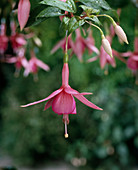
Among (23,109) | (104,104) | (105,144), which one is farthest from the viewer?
(23,109)

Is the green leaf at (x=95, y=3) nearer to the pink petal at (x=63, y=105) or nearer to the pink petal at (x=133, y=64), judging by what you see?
the pink petal at (x=63, y=105)

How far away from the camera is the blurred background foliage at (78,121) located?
A: 1982 millimetres

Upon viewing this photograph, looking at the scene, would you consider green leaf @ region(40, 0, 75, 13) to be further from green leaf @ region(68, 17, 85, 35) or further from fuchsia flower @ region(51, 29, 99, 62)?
fuchsia flower @ region(51, 29, 99, 62)

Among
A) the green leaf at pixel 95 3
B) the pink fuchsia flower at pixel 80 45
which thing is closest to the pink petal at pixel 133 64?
the pink fuchsia flower at pixel 80 45

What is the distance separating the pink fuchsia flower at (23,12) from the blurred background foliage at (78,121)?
1327 millimetres

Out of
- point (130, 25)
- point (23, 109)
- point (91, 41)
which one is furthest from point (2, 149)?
point (91, 41)

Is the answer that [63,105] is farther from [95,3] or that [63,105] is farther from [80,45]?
[80,45]

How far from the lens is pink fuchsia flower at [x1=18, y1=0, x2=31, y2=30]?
1.22 ft

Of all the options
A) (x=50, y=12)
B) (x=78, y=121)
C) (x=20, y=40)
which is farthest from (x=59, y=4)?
(x=78, y=121)

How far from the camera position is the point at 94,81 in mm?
2424

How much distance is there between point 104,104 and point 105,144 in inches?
14.1

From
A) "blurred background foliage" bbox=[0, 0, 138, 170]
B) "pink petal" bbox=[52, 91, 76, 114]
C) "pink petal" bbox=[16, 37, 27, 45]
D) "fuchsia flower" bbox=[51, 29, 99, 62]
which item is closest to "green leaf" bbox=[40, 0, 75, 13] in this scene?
"pink petal" bbox=[52, 91, 76, 114]

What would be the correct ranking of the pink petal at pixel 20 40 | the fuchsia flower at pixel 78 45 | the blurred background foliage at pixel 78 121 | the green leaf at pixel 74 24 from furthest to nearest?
the blurred background foliage at pixel 78 121, the pink petal at pixel 20 40, the fuchsia flower at pixel 78 45, the green leaf at pixel 74 24

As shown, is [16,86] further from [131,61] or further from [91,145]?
[131,61]
